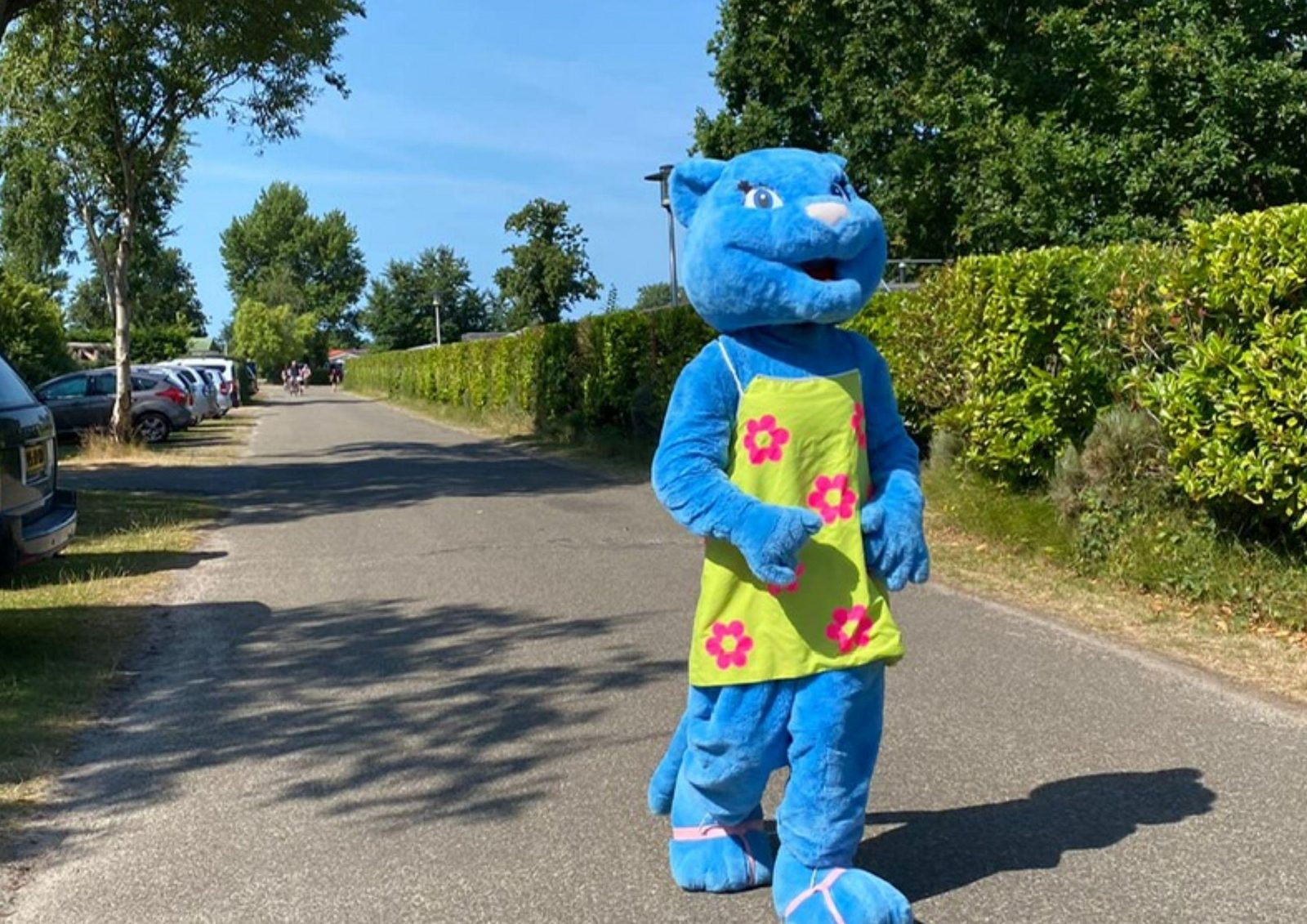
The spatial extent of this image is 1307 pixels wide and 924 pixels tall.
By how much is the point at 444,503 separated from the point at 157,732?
822cm

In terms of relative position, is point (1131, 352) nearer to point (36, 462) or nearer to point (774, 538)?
point (774, 538)

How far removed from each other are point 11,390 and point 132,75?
43.5 feet

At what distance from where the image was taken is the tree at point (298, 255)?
118 metres

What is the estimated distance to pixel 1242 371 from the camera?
22.3ft

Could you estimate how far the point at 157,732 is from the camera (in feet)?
17.7

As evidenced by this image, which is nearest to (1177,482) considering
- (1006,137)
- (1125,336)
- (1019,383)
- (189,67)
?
(1125,336)

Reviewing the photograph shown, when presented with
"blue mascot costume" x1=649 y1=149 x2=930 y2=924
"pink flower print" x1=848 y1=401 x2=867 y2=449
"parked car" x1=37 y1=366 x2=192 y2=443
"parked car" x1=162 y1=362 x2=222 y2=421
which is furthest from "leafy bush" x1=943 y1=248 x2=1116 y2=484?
"parked car" x1=162 y1=362 x2=222 y2=421

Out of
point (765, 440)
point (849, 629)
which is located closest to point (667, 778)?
point (849, 629)

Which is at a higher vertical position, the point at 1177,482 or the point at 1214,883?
the point at 1177,482

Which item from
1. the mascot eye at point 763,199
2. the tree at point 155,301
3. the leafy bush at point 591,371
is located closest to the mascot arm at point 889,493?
the mascot eye at point 763,199

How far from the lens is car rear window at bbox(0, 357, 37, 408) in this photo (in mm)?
7566

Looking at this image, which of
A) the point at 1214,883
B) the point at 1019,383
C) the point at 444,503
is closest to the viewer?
the point at 1214,883

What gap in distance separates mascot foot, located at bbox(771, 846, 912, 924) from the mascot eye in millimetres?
1748

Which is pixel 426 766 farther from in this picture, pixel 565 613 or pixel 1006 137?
pixel 1006 137
